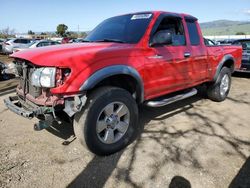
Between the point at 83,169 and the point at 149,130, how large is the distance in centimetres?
158

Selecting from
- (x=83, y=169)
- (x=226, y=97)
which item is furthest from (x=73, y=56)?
(x=226, y=97)

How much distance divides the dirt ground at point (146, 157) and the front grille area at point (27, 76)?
91cm

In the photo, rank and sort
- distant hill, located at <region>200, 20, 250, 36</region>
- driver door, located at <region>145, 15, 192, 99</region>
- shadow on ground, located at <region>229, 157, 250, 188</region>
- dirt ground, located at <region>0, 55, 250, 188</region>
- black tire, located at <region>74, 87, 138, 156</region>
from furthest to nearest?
1. distant hill, located at <region>200, 20, 250, 36</region>
2. driver door, located at <region>145, 15, 192, 99</region>
3. black tire, located at <region>74, 87, 138, 156</region>
4. dirt ground, located at <region>0, 55, 250, 188</region>
5. shadow on ground, located at <region>229, 157, 250, 188</region>

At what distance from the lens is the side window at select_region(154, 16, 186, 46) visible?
183 inches

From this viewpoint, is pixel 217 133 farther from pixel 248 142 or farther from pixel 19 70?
pixel 19 70

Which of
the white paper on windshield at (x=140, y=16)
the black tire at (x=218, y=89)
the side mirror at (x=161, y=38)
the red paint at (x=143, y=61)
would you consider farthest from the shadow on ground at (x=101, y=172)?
the black tire at (x=218, y=89)

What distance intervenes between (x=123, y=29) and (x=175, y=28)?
1.11m

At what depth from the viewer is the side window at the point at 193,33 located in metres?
5.21

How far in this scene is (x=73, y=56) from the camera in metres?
3.22

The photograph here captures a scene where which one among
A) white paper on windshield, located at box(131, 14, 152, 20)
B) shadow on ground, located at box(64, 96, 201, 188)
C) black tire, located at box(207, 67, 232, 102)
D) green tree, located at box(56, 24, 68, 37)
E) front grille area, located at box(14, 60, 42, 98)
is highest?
green tree, located at box(56, 24, 68, 37)

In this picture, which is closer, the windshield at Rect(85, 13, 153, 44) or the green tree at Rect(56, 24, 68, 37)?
the windshield at Rect(85, 13, 153, 44)

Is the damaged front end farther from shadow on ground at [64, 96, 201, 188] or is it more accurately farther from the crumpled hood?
shadow on ground at [64, 96, 201, 188]

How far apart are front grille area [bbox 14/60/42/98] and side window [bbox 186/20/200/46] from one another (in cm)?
315

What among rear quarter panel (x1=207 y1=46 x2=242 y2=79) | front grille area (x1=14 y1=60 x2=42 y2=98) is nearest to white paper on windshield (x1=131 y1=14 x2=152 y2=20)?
rear quarter panel (x1=207 y1=46 x2=242 y2=79)
